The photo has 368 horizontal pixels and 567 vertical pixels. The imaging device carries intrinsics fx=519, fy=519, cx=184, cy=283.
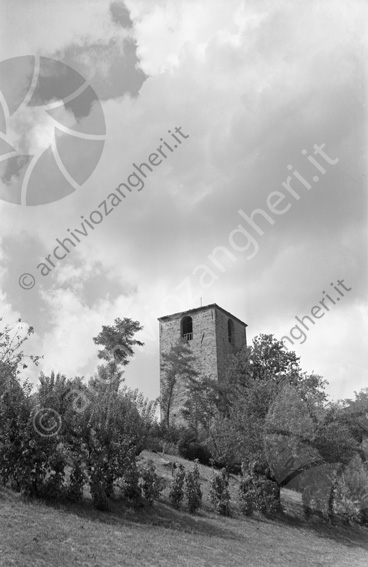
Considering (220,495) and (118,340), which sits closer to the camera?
(220,495)

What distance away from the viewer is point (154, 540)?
38.3 feet

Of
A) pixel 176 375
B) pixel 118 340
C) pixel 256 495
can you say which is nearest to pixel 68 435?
pixel 256 495

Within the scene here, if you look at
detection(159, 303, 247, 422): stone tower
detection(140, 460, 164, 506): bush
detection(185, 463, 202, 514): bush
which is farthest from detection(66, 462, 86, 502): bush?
detection(159, 303, 247, 422): stone tower

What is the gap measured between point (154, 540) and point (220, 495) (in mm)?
6174

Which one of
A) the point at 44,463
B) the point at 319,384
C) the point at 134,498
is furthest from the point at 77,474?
the point at 319,384

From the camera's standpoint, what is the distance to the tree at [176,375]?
36969 mm

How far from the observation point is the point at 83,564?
911 centimetres

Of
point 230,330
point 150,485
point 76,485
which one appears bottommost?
point 76,485

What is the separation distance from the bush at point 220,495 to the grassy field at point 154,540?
347 mm

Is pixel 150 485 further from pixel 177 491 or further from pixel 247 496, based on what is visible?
pixel 247 496

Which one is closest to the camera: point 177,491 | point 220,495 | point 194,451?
point 177,491

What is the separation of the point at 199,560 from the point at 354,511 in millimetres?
13630

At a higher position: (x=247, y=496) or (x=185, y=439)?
(x=185, y=439)

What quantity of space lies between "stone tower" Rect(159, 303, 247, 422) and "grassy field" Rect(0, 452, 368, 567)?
765 inches
